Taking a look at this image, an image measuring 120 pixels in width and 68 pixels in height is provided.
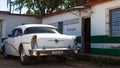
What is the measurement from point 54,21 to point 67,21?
2363 mm

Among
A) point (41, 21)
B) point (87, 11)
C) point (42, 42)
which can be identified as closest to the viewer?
point (42, 42)

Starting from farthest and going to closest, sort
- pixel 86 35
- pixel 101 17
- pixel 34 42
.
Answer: pixel 86 35 → pixel 101 17 → pixel 34 42

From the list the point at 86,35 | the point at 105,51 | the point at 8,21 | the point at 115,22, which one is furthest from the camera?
the point at 8,21

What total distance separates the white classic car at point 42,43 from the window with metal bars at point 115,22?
2.53m

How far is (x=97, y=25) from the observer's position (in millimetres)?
16250

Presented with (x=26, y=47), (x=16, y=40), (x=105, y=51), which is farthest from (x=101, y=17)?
(x=26, y=47)

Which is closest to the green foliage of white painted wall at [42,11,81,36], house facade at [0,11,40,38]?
house facade at [0,11,40,38]

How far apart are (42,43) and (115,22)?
13.9 ft

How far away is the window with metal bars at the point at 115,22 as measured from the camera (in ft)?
47.8

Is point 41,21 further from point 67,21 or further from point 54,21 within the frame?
point 67,21

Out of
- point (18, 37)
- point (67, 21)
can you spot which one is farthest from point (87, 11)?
point (18, 37)

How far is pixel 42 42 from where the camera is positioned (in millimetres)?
12477

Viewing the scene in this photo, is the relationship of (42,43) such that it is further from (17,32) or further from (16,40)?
(17,32)

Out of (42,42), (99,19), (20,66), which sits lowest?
(20,66)
